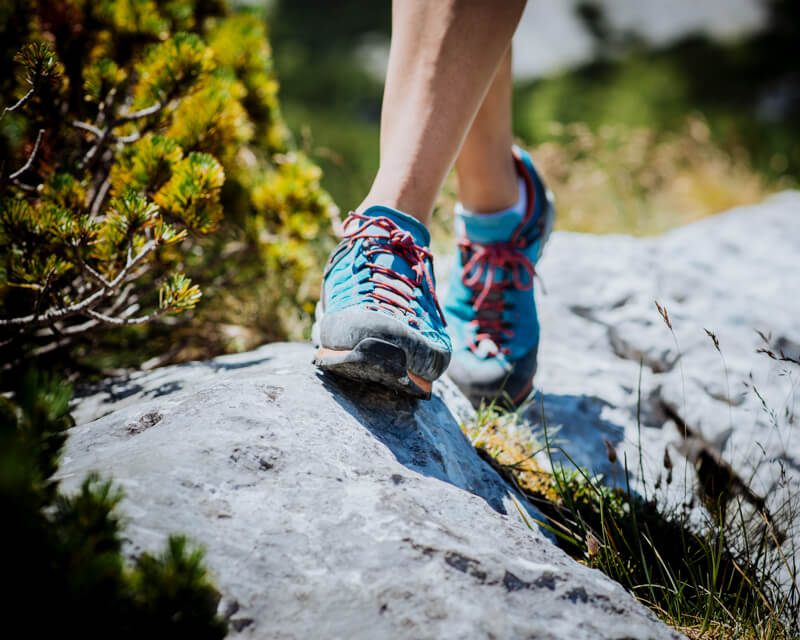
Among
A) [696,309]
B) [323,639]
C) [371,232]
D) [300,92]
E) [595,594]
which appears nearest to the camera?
[323,639]

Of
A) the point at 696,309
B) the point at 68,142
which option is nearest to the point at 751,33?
the point at 696,309

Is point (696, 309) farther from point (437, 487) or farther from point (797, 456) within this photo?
point (437, 487)

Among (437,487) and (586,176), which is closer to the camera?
(437,487)

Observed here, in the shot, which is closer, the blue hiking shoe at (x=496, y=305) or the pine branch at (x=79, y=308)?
the pine branch at (x=79, y=308)

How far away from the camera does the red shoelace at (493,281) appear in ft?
5.12

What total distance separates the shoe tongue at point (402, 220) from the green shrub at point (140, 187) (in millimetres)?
409

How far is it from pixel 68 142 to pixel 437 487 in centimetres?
145

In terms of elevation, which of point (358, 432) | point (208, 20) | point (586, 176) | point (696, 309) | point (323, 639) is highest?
point (586, 176)

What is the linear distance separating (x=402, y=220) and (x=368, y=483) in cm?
57

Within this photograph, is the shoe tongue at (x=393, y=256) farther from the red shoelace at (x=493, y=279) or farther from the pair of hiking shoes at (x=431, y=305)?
the red shoelace at (x=493, y=279)

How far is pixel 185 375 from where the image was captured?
1.30 m

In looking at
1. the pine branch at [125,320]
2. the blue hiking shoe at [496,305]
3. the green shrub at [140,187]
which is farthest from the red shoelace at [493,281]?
the pine branch at [125,320]

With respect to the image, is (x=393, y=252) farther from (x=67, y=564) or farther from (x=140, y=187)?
(x=67, y=564)

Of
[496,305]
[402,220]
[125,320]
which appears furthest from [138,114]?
[496,305]
